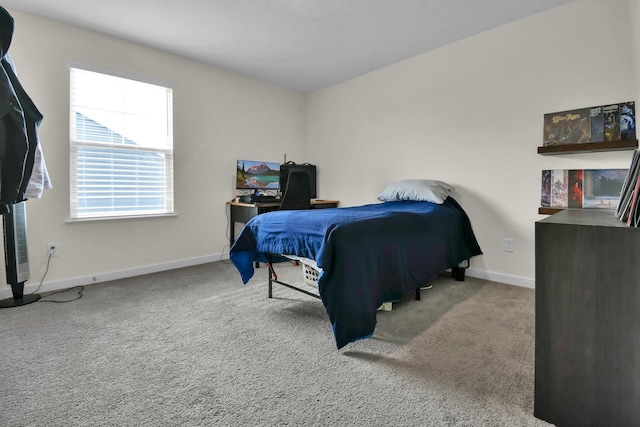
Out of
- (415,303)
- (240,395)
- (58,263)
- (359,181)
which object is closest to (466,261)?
(415,303)

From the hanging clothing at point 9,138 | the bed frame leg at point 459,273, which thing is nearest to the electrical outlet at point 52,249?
the hanging clothing at point 9,138

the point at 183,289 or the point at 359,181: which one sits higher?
the point at 359,181

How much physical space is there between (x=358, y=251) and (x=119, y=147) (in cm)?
284

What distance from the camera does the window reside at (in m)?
2.94

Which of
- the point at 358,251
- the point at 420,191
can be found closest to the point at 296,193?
the point at 420,191

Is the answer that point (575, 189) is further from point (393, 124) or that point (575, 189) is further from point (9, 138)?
point (9, 138)

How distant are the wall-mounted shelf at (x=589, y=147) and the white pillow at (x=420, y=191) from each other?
864mm

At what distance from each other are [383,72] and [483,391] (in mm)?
3652

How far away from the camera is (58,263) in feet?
9.27

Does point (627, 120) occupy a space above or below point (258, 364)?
above

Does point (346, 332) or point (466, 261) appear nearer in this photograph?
point (346, 332)

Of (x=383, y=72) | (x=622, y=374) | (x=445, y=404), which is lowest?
(x=445, y=404)

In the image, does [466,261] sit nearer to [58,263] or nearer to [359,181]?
[359,181]

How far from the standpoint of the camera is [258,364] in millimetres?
1585
